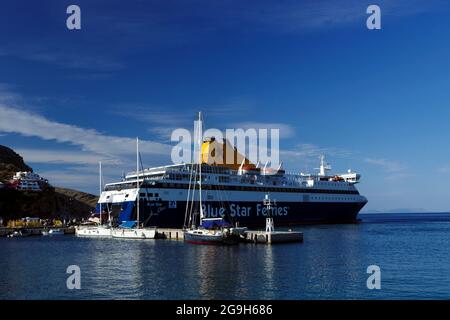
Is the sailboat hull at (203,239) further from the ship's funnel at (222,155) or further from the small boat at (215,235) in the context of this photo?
the ship's funnel at (222,155)

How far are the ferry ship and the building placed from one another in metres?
38.5

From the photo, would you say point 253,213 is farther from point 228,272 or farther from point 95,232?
point 228,272

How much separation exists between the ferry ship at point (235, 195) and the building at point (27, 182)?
1514 inches

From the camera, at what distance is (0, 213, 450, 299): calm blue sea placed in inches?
1014

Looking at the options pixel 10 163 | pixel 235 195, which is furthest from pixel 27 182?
pixel 235 195

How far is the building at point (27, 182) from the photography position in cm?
11012

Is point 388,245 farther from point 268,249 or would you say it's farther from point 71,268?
point 71,268

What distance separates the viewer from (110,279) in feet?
99.7

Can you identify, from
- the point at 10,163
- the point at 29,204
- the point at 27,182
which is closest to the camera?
the point at 29,204

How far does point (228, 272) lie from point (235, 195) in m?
53.8

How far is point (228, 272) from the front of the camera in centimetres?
3152

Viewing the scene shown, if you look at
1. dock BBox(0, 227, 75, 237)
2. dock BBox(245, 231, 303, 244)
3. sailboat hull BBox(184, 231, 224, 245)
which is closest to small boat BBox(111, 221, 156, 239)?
sailboat hull BBox(184, 231, 224, 245)

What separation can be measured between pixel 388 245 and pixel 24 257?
124 ft

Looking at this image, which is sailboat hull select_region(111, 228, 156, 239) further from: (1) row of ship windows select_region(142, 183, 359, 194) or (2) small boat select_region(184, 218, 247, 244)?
(2) small boat select_region(184, 218, 247, 244)
